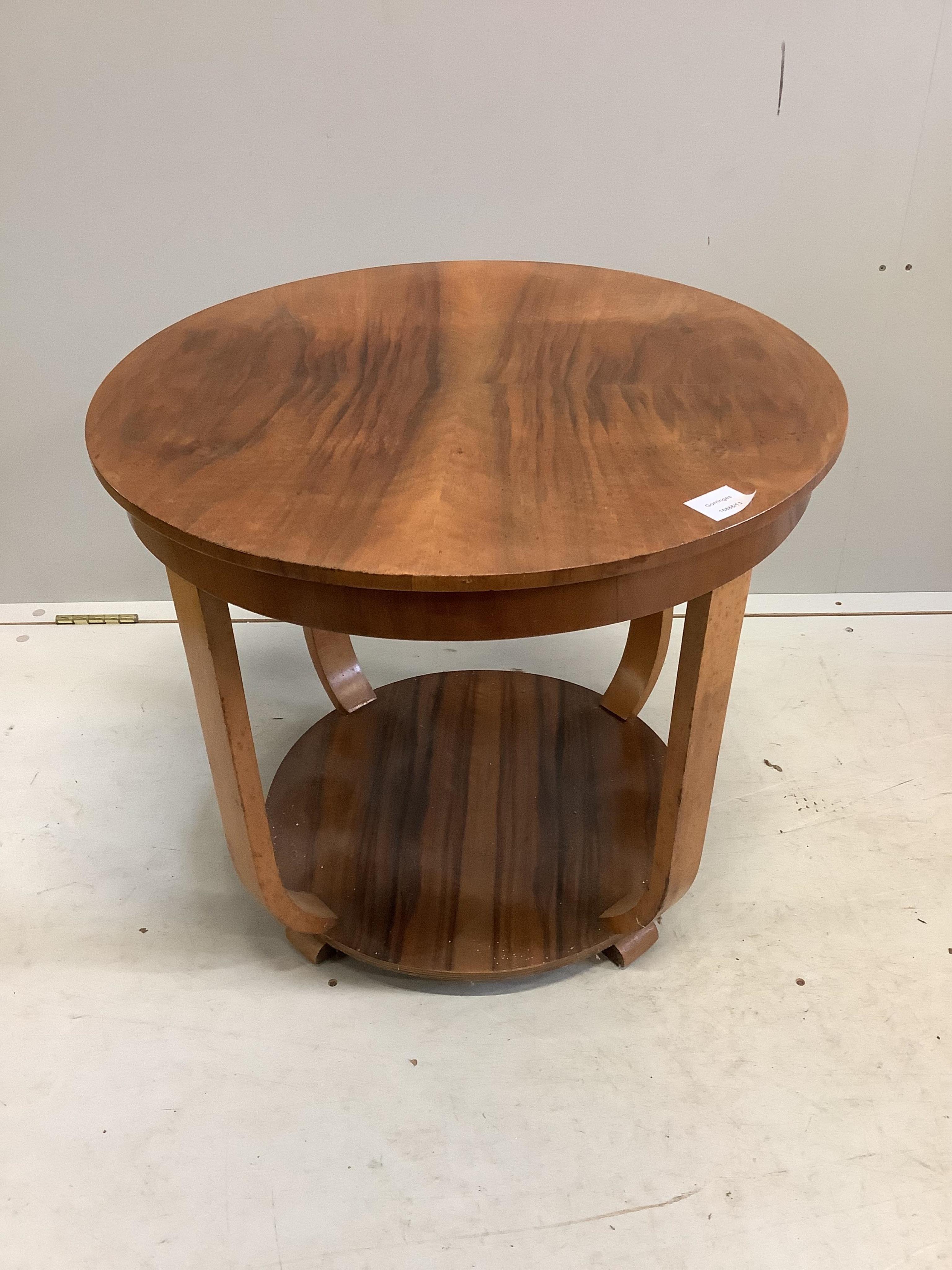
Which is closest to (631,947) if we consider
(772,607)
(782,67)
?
(772,607)

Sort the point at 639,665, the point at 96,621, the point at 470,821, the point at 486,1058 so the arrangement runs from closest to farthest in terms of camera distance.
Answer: the point at 486,1058, the point at 470,821, the point at 639,665, the point at 96,621

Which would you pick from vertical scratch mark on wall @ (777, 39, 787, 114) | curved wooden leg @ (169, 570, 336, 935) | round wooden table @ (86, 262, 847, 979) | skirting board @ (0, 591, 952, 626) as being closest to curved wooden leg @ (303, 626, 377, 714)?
round wooden table @ (86, 262, 847, 979)

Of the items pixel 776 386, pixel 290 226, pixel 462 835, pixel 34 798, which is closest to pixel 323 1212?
pixel 462 835

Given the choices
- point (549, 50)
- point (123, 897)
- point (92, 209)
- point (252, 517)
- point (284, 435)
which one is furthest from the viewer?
point (92, 209)

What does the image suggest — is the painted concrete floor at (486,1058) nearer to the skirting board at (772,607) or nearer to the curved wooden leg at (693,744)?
the curved wooden leg at (693,744)

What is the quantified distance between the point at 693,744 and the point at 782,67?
1.26 m

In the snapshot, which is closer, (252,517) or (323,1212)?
(252,517)

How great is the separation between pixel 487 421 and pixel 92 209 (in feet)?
3.80

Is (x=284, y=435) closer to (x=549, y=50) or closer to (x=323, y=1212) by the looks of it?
(x=323, y=1212)

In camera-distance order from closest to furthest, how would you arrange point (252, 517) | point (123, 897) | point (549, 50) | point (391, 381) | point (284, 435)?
1. point (252, 517)
2. point (284, 435)
3. point (391, 381)
4. point (123, 897)
5. point (549, 50)

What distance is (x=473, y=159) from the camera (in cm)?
178

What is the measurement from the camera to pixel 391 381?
1203 millimetres

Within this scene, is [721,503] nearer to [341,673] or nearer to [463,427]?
[463,427]

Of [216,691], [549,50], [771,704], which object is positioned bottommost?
[771,704]
